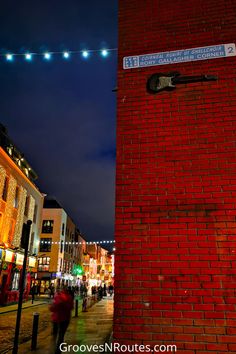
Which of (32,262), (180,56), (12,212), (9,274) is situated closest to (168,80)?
(180,56)

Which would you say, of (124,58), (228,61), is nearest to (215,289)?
(228,61)

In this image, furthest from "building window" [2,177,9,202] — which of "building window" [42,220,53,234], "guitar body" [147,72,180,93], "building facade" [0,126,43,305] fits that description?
"building window" [42,220,53,234]

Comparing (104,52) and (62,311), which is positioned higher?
(104,52)

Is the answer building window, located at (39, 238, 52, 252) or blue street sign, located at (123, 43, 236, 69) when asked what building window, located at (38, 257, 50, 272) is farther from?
blue street sign, located at (123, 43, 236, 69)

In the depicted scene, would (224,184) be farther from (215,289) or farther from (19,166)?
(19,166)

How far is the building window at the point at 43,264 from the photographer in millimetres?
48156

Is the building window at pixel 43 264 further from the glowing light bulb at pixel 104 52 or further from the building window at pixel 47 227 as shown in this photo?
the glowing light bulb at pixel 104 52

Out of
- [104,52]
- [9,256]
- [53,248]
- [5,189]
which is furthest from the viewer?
[53,248]

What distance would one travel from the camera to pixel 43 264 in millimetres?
48500

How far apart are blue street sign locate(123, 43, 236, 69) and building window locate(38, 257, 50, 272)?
47.8 metres

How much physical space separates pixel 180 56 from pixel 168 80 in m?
0.52

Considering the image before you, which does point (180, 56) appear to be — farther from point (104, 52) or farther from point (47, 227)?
point (47, 227)

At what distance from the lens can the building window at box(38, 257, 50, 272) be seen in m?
48.2

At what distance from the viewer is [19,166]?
29250 millimetres
